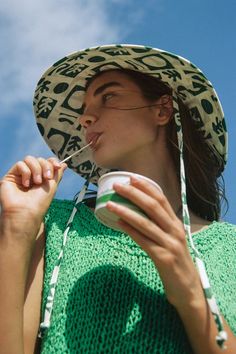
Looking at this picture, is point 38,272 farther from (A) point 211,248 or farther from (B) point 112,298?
(A) point 211,248

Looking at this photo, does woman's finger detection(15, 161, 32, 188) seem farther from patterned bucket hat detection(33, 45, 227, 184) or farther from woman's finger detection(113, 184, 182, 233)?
patterned bucket hat detection(33, 45, 227, 184)

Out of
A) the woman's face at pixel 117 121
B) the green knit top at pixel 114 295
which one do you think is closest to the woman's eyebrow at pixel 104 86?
the woman's face at pixel 117 121

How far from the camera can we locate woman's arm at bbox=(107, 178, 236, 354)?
2.25 m

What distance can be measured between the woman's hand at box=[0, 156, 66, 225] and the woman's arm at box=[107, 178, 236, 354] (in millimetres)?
386

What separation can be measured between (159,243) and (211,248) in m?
0.70

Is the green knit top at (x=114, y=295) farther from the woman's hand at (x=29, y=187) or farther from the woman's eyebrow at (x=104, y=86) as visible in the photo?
the woman's eyebrow at (x=104, y=86)

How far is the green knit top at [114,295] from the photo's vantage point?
249cm

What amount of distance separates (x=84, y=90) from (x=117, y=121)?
0.61 metres

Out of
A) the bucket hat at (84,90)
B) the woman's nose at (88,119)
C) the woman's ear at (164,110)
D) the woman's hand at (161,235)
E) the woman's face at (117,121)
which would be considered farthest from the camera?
the woman's ear at (164,110)

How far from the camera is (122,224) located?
2297 millimetres

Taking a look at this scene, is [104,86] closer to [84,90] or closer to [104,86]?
[104,86]

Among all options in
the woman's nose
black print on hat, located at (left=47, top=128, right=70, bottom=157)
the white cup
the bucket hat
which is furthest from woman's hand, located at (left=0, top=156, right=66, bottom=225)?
black print on hat, located at (left=47, top=128, right=70, bottom=157)

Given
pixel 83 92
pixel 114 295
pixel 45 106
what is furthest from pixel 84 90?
pixel 114 295

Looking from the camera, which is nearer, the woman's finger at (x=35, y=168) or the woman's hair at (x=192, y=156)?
the woman's finger at (x=35, y=168)
